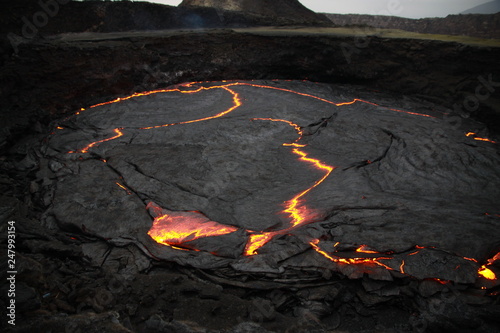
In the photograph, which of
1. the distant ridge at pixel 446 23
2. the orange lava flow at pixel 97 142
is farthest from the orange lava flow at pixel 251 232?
the distant ridge at pixel 446 23

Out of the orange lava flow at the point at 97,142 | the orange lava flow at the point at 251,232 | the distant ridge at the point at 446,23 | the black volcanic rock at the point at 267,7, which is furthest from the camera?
the distant ridge at the point at 446,23

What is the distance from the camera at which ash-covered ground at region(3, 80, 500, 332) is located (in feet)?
6.86

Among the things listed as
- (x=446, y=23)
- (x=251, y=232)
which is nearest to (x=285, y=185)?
(x=251, y=232)

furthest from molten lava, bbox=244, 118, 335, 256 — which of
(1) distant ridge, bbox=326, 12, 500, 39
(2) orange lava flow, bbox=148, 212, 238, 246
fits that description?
(1) distant ridge, bbox=326, 12, 500, 39

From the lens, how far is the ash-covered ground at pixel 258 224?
2092 mm

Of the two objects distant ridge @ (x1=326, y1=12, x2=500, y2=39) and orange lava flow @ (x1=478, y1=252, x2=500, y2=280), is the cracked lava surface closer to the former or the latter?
orange lava flow @ (x1=478, y1=252, x2=500, y2=280)

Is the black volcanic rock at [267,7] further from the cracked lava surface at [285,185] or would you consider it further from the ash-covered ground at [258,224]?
the ash-covered ground at [258,224]

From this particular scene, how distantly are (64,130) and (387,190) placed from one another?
453cm

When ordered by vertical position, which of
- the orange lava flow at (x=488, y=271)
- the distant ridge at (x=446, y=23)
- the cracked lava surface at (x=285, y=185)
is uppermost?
the distant ridge at (x=446, y=23)

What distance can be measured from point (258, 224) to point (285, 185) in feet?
2.59

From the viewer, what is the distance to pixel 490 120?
17.3ft

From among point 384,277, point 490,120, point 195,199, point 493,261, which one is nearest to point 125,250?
point 195,199

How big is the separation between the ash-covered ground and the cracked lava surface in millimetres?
19

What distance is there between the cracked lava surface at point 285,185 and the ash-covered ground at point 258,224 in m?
0.02
